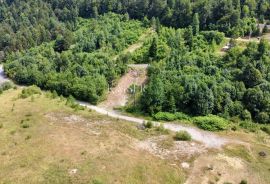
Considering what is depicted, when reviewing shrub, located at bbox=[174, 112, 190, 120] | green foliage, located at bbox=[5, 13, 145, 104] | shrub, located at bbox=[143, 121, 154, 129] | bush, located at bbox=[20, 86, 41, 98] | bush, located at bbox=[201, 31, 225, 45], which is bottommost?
shrub, located at bbox=[143, 121, 154, 129]

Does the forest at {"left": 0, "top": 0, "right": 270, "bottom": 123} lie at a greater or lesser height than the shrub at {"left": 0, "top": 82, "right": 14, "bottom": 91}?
greater

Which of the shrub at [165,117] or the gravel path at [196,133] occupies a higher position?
the shrub at [165,117]

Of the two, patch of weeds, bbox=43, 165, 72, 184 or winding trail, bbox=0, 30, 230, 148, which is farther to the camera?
winding trail, bbox=0, 30, 230, 148

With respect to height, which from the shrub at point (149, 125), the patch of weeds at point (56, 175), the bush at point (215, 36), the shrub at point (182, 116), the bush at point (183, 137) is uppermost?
the bush at point (215, 36)

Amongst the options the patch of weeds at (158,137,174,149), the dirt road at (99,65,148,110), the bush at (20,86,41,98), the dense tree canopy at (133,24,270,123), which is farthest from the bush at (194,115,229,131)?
the bush at (20,86,41,98)

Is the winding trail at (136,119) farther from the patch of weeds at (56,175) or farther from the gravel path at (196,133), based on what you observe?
the patch of weeds at (56,175)

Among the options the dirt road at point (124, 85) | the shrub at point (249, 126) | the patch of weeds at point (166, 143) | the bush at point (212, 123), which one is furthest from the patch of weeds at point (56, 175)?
the shrub at point (249, 126)

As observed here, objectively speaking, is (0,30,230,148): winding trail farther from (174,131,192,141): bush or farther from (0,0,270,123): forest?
(0,0,270,123): forest
